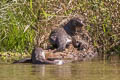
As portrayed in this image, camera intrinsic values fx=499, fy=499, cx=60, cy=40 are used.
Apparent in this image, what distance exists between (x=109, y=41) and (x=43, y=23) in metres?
1.97

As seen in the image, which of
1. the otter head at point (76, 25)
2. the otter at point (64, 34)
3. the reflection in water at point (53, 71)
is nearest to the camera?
the reflection in water at point (53, 71)

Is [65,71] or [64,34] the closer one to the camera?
[65,71]

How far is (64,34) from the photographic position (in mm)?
13836

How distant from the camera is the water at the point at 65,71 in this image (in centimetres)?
810

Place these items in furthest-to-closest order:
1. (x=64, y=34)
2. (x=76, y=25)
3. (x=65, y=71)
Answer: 1. (x=76, y=25)
2. (x=64, y=34)
3. (x=65, y=71)

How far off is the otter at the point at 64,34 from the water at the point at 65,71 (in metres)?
2.76

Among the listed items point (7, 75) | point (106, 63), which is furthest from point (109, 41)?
point (7, 75)

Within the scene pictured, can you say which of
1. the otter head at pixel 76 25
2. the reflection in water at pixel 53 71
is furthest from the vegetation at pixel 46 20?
the reflection in water at pixel 53 71

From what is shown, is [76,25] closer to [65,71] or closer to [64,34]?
[64,34]

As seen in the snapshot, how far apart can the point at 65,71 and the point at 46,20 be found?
5386mm

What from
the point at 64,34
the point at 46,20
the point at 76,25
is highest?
the point at 46,20

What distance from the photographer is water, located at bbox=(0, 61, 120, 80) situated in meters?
8.10

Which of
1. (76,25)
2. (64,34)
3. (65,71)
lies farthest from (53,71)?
(76,25)

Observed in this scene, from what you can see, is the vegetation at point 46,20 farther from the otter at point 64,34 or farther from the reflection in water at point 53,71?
the reflection in water at point 53,71
